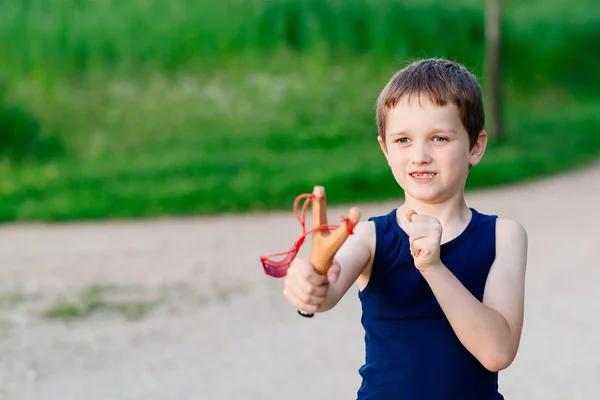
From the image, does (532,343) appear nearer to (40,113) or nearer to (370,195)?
(370,195)

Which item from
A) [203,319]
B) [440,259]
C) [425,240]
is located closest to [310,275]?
[425,240]

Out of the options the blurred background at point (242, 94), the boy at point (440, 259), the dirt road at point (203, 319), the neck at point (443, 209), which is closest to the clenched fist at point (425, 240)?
the boy at point (440, 259)

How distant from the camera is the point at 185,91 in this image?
583 inches

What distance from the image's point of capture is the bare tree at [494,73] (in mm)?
14117

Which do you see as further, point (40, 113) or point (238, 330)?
point (40, 113)

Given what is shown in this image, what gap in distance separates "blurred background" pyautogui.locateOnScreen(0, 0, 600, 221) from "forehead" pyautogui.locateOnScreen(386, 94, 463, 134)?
8935mm

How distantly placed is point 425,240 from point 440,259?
0.21 m

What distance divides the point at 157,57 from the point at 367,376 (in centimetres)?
1348

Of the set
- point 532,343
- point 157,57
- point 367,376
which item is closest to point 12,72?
point 157,57

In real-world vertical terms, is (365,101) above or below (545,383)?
below

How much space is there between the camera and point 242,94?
48.6 ft

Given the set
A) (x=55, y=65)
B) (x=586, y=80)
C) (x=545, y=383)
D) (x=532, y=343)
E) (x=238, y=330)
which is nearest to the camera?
(x=545, y=383)

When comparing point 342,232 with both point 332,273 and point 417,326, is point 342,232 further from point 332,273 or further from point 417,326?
point 417,326

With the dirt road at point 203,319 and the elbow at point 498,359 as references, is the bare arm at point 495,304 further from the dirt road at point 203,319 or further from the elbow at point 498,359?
the dirt road at point 203,319
